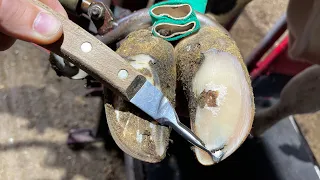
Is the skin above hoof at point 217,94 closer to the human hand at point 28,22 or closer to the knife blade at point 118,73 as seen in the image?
the knife blade at point 118,73

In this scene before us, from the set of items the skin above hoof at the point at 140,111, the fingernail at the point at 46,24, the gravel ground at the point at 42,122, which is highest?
the fingernail at the point at 46,24

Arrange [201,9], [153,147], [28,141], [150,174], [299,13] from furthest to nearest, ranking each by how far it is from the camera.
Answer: [28,141] → [150,174] → [299,13] → [201,9] → [153,147]

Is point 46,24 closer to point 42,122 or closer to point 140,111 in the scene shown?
point 140,111

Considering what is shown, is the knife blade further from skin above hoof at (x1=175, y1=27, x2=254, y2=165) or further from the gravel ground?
the gravel ground

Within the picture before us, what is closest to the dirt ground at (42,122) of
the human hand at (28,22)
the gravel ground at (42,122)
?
the gravel ground at (42,122)

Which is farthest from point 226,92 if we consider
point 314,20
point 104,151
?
point 104,151

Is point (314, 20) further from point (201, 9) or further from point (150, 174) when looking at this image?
point (150, 174)
